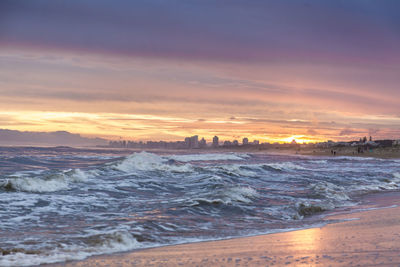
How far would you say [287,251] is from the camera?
579 centimetres

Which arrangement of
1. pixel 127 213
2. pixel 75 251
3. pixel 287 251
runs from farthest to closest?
1. pixel 127 213
2. pixel 75 251
3. pixel 287 251

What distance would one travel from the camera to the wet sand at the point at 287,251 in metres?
5.17

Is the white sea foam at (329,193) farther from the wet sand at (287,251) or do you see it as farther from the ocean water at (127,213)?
the wet sand at (287,251)

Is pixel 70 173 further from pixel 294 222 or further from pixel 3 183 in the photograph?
pixel 294 222

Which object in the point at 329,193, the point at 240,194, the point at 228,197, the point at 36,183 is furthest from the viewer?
the point at 329,193

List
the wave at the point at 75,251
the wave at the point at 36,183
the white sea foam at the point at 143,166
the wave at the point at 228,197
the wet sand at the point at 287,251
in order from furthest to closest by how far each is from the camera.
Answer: the white sea foam at the point at 143,166, the wave at the point at 36,183, the wave at the point at 228,197, the wave at the point at 75,251, the wet sand at the point at 287,251

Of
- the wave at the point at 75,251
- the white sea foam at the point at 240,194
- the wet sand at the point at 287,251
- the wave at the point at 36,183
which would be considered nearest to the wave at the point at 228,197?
the white sea foam at the point at 240,194

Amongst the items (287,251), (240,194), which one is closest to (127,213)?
(240,194)

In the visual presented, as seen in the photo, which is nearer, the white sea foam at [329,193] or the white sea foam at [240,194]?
the white sea foam at [240,194]

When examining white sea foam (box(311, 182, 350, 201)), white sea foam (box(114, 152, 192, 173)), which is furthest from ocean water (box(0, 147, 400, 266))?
white sea foam (box(114, 152, 192, 173))

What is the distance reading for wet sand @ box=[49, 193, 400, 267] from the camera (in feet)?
17.0

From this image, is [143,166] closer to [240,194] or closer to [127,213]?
[240,194]

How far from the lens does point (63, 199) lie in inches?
462

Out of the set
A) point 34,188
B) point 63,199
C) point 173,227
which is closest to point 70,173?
point 34,188
